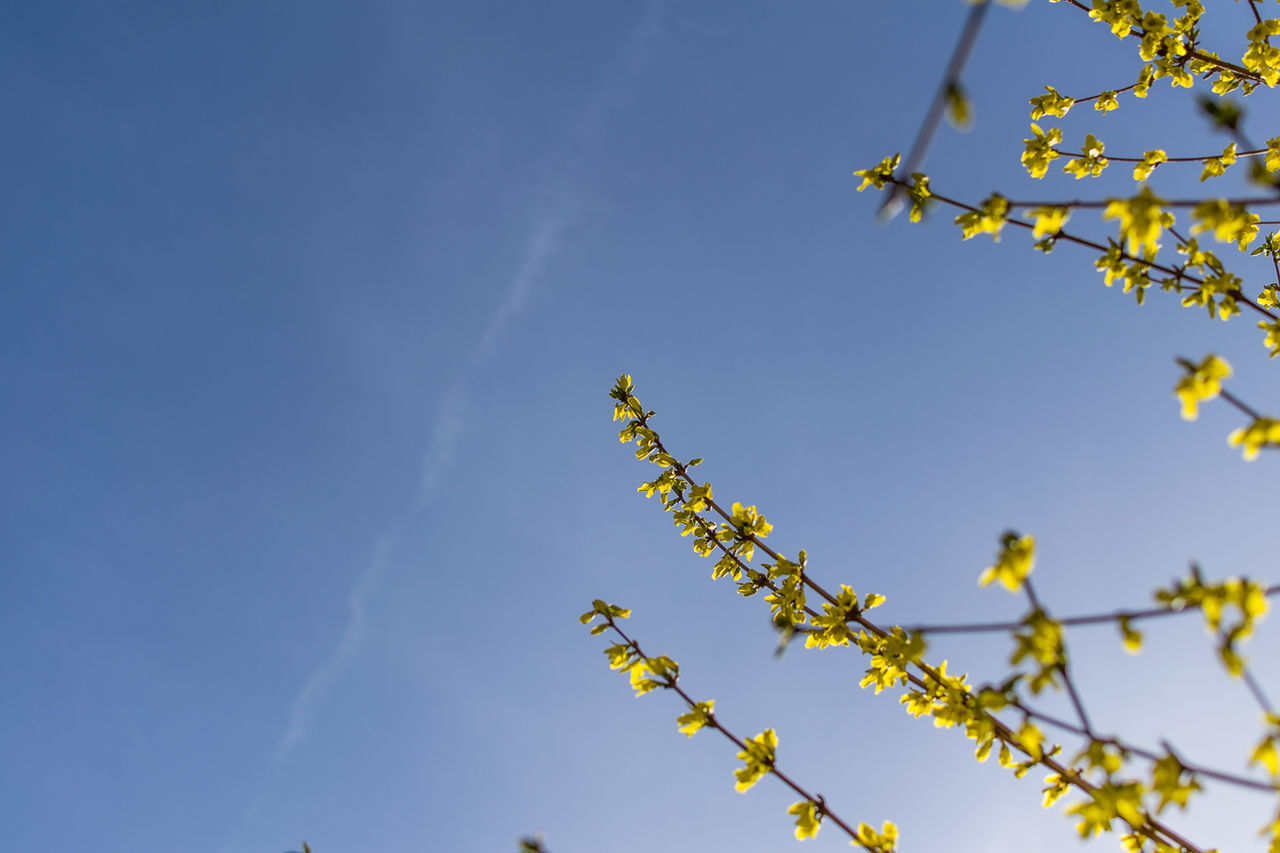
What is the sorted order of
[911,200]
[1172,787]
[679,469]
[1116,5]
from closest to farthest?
[1172,787] → [911,200] → [1116,5] → [679,469]

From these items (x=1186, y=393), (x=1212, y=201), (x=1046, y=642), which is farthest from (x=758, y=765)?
(x=1212, y=201)

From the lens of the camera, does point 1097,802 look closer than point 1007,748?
Yes

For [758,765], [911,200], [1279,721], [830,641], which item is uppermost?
[911,200]

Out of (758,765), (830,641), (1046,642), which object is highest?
(830,641)

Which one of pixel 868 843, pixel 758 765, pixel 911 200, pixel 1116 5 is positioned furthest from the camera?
pixel 1116 5

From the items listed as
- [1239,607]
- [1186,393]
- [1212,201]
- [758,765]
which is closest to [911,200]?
[1212,201]

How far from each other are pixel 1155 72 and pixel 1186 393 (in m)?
3.62

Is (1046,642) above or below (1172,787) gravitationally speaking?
above

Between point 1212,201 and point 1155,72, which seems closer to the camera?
point 1212,201

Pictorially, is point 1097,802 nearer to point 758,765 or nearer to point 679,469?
point 758,765

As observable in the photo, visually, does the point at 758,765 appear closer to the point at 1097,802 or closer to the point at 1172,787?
the point at 1097,802

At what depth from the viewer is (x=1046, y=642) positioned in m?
1.85

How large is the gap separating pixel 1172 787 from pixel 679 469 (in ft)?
10.2

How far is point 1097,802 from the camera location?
80.9 inches
